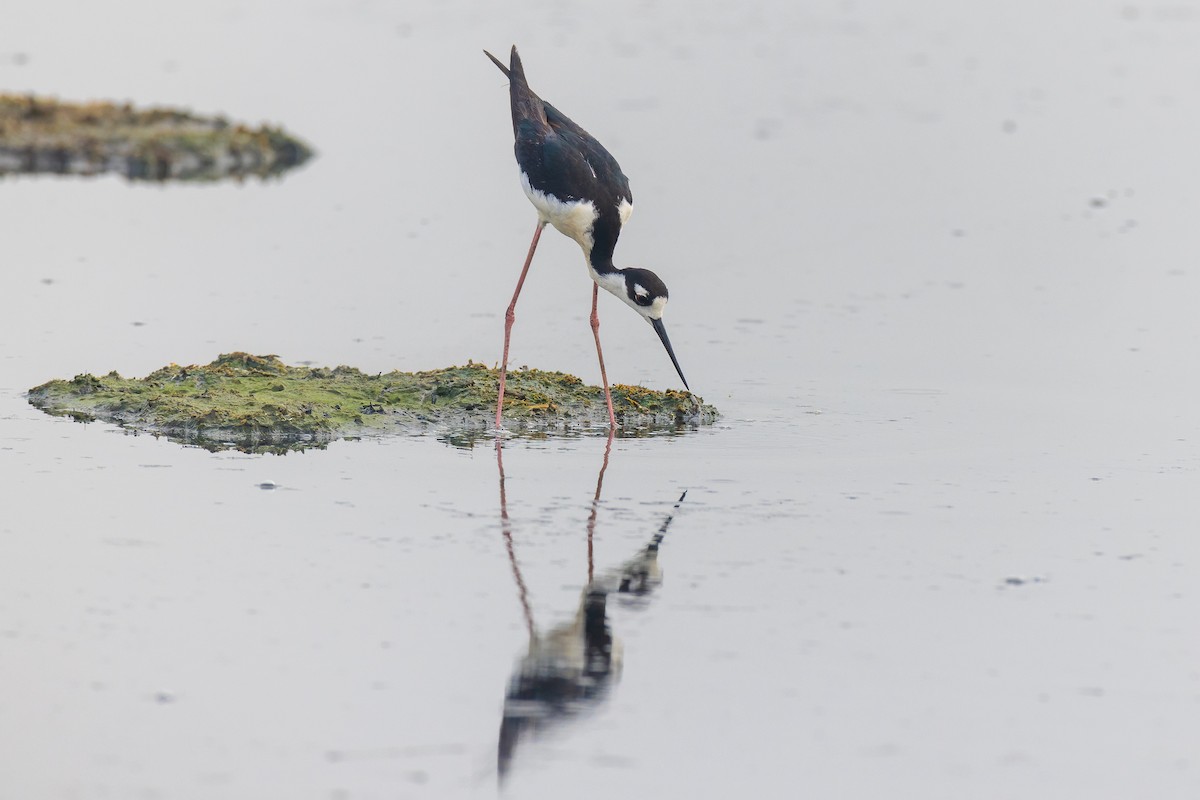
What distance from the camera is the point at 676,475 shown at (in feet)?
24.5

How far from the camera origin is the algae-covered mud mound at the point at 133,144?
14375mm

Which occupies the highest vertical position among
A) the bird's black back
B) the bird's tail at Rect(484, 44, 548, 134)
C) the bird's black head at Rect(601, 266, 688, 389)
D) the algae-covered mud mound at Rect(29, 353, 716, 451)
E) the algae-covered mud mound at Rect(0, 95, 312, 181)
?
the algae-covered mud mound at Rect(0, 95, 312, 181)

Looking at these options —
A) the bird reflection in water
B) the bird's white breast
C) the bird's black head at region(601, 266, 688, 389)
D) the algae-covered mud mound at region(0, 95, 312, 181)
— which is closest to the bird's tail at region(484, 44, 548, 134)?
the bird's white breast

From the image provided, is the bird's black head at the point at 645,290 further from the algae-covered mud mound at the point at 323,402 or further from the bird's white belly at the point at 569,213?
the algae-covered mud mound at the point at 323,402

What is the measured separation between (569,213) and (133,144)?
23.9ft

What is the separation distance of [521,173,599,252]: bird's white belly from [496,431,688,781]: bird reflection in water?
251 centimetres

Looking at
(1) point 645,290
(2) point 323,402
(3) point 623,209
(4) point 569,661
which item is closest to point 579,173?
(3) point 623,209

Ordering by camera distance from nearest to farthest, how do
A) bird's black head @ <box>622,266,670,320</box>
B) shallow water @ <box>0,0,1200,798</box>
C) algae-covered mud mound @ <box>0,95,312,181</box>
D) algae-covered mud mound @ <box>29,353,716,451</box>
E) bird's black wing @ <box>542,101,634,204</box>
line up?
shallow water @ <box>0,0,1200,798</box> → algae-covered mud mound @ <box>29,353,716,451</box> → bird's black head @ <box>622,266,670,320</box> → bird's black wing @ <box>542,101,634,204</box> → algae-covered mud mound @ <box>0,95,312,181</box>

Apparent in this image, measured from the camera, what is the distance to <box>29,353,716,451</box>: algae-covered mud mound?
795 cm

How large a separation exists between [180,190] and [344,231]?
2.23 metres

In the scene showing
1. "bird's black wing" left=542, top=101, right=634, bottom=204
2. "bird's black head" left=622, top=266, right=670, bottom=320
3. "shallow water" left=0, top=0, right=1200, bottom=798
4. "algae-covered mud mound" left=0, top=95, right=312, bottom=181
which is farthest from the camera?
"algae-covered mud mound" left=0, top=95, right=312, bottom=181

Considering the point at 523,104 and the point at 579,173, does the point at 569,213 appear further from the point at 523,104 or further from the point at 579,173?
the point at 523,104

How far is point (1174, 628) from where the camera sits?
5.75 m

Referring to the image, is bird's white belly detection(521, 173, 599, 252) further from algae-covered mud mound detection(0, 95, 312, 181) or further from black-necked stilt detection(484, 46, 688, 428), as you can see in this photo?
algae-covered mud mound detection(0, 95, 312, 181)
